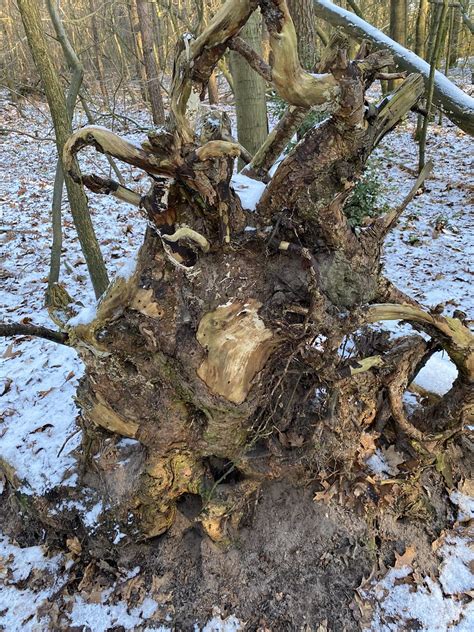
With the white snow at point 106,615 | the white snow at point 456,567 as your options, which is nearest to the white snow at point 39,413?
the white snow at point 106,615

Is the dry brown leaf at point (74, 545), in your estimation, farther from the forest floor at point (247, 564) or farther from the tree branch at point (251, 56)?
the tree branch at point (251, 56)

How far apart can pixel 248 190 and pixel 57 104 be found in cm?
229

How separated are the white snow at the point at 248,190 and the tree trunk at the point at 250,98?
2406 mm

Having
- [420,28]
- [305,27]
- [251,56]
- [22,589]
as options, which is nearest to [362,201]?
[305,27]

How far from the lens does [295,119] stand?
2344 millimetres

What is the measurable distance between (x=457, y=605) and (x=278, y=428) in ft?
5.35

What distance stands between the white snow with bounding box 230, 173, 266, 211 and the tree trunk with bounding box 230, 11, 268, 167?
241cm

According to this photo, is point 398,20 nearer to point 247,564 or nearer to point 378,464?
point 378,464

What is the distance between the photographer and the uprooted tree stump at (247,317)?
1.92 m

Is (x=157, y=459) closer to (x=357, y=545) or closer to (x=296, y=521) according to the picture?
(x=296, y=521)

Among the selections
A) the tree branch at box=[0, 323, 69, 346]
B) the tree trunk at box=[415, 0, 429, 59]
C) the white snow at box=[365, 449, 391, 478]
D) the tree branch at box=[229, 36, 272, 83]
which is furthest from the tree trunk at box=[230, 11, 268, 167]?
the tree trunk at box=[415, 0, 429, 59]

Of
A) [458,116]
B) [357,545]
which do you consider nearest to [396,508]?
[357,545]

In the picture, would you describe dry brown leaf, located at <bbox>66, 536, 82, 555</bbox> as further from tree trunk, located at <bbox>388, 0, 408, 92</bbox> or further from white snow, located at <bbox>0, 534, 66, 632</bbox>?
tree trunk, located at <bbox>388, 0, 408, 92</bbox>

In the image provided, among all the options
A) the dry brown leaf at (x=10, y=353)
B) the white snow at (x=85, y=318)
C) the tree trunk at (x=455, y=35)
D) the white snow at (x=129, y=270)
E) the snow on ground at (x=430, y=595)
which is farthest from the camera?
the tree trunk at (x=455, y=35)
